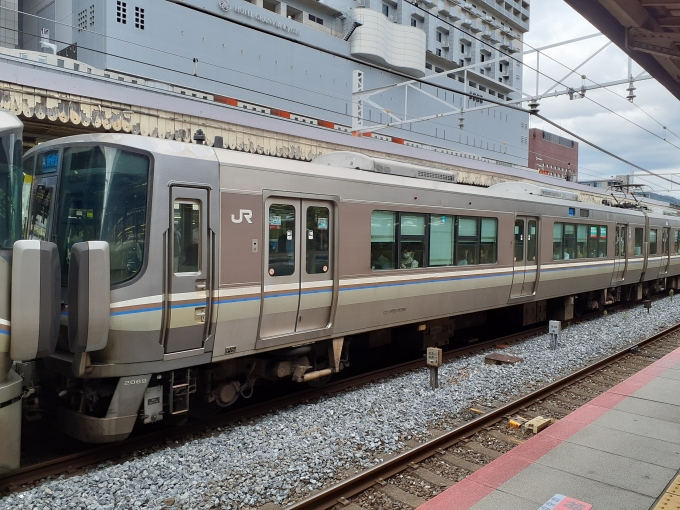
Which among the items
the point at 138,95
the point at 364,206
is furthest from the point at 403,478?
the point at 138,95

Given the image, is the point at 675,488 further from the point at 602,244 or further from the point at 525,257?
the point at 602,244

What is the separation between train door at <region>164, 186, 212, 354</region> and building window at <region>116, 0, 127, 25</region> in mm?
25468

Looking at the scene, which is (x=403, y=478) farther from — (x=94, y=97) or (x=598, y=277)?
(x=598, y=277)

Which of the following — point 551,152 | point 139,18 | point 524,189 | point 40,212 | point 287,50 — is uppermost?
point 551,152

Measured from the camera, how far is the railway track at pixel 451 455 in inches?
190

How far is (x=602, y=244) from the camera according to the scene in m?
15.0

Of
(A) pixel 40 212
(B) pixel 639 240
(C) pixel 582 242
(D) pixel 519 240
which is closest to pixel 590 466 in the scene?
(A) pixel 40 212

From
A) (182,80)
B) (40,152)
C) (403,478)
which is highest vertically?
(182,80)

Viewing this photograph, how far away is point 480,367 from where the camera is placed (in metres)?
9.44

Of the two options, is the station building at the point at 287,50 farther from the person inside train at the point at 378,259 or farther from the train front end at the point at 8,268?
the train front end at the point at 8,268

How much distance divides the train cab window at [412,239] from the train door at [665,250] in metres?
A: 14.4

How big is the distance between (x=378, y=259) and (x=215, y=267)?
2850mm

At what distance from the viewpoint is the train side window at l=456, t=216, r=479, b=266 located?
31.6ft

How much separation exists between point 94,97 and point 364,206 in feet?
18.4
